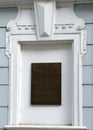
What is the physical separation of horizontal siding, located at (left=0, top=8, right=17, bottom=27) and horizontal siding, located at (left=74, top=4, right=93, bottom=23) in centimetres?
114

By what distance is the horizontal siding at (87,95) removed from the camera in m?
7.25

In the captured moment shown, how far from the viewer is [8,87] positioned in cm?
750

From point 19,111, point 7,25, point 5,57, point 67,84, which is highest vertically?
point 7,25

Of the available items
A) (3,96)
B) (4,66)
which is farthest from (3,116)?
(4,66)

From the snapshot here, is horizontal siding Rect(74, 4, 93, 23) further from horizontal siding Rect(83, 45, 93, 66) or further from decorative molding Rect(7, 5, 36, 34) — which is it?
decorative molding Rect(7, 5, 36, 34)

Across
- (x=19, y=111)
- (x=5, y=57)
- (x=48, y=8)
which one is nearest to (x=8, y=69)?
(x=5, y=57)

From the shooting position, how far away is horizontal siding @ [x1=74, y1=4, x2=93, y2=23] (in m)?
7.42

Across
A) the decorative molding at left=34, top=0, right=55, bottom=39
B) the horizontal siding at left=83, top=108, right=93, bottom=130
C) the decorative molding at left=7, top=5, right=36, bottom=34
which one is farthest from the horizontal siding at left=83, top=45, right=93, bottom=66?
the decorative molding at left=7, top=5, right=36, bottom=34

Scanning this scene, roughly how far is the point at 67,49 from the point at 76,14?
65 cm

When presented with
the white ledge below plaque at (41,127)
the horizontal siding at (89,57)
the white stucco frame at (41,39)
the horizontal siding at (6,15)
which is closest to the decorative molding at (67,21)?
the white stucco frame at (41,39)

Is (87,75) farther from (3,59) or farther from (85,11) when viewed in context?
(3,59)

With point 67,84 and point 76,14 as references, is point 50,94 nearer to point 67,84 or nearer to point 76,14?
point 67,84

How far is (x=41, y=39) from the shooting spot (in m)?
7.46

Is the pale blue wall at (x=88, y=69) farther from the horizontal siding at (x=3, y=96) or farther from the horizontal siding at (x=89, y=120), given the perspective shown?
the horizontal siding at (x=3, y=96)
